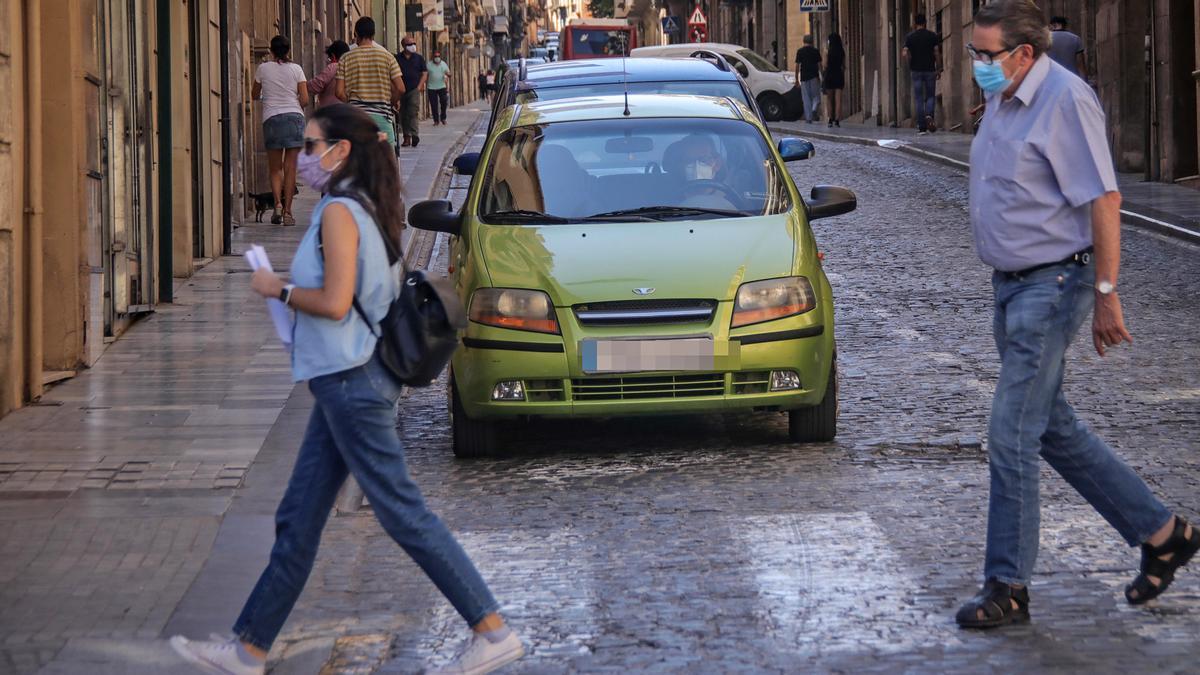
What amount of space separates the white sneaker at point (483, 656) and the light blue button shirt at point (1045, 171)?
1.85 metres

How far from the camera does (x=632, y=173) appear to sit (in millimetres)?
9602

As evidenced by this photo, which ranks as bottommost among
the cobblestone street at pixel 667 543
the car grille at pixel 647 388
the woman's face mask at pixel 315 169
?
the cobblestone street at pixel 667 543

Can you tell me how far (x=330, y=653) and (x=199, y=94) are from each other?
484 inches

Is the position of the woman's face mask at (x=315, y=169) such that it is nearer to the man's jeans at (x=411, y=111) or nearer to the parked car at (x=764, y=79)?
the man's jeans at (x=411, y=111)

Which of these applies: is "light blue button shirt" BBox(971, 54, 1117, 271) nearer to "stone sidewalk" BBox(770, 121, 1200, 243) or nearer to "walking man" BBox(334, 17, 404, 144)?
"stone sidewalk" BBox(770, 121, 1200, 243)

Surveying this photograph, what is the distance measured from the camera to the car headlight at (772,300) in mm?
8477

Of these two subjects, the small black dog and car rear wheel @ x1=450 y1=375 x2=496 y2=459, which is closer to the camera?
car rear wheel @ x1=450 y1=375 x2=496 y2=459

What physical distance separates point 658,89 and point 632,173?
2946 millimetres

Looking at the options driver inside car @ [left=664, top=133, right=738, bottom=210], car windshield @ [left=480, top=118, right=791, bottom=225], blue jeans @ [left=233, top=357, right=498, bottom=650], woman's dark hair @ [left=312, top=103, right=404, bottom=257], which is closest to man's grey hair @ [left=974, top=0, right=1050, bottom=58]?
woman's dark hair @ [left=312, top=103, right=404, bottom=257]

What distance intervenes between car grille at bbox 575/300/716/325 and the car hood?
0.11 ft

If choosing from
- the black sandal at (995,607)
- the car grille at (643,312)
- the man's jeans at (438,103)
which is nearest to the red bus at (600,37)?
the man's jeans at (438,103)

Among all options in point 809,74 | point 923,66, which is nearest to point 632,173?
point 923,66

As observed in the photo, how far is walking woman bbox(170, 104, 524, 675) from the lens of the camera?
16.7 feet

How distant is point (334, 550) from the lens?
22.6 feet
